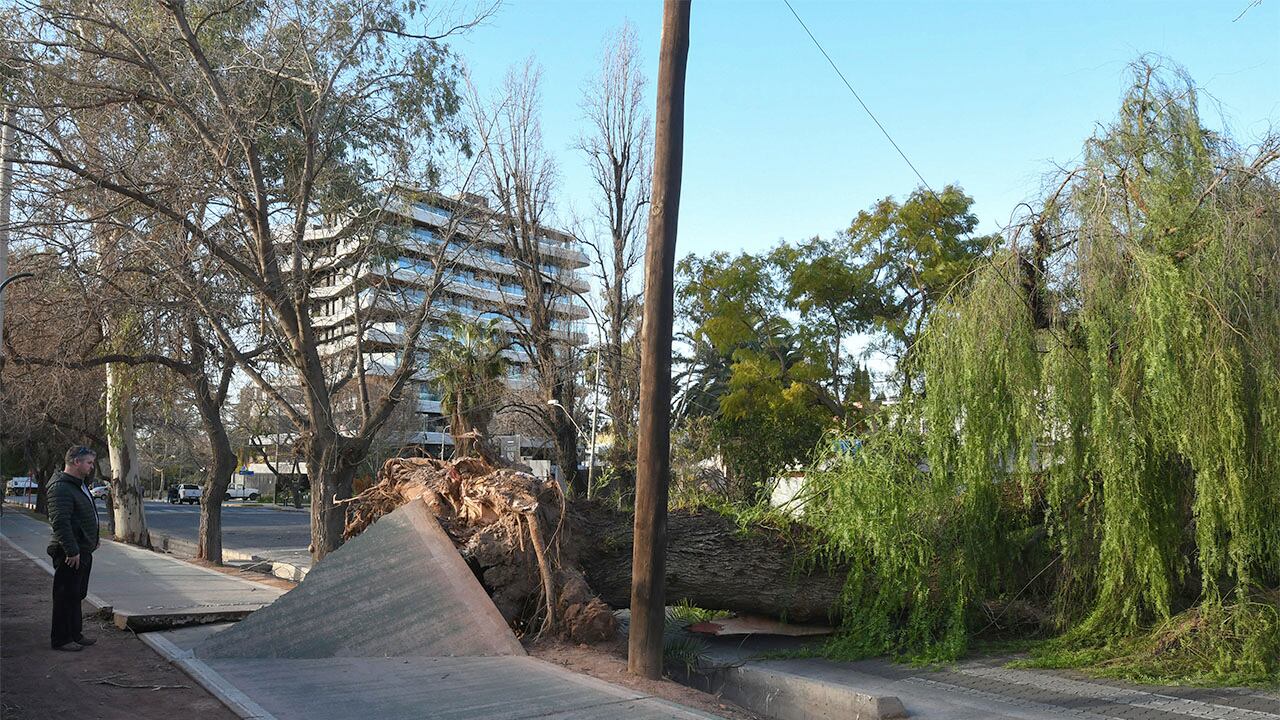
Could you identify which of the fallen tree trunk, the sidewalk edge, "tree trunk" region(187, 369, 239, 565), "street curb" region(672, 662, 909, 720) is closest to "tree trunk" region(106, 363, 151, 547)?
the sidewalk edge

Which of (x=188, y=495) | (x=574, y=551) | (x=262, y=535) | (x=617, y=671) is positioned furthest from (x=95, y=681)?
(x=188, y=495)

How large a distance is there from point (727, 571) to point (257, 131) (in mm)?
8629

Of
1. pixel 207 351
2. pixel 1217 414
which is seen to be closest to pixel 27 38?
pixel 207 351

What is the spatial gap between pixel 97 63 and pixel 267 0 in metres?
2.34

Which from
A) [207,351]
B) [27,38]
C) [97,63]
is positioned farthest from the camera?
[207,351]

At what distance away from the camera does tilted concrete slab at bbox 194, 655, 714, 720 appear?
6227 mm

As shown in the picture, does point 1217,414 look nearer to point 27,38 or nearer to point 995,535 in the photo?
point 995,535

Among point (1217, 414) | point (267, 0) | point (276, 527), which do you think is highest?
point (267, 0)

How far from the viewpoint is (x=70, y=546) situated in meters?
8.12

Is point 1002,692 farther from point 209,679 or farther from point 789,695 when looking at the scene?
point 209,679

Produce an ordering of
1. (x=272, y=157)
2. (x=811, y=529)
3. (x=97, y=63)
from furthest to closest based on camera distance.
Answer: (x=272, y=157) < (x=97, y=63) < (x=811, y=529)

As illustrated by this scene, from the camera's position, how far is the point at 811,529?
10.6 metres

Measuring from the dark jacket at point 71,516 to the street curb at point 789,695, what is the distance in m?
5.21

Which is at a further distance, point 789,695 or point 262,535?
point 262,535
